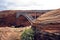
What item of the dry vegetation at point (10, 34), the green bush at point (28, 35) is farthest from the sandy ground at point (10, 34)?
the green bush at point (28, 35)

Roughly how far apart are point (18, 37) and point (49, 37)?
3756 millimetres

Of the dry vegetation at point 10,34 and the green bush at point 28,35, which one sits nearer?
the green bush at point 28,35

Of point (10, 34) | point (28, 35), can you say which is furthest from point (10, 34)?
point (28, 35)

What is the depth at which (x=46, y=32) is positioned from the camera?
645 inches

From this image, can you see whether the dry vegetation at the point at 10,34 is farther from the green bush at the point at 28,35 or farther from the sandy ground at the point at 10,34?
the green bush at the point at 28,35

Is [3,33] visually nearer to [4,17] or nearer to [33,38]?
[33,38]

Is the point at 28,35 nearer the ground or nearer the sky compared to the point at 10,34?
nearer the sky

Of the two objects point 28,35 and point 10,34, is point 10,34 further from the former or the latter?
point 28,35

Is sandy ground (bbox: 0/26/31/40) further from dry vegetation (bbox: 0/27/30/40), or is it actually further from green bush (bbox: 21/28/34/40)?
green bush (bbox: 21/28/34/40)

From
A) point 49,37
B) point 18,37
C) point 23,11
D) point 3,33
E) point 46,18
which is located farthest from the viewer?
point 23,11

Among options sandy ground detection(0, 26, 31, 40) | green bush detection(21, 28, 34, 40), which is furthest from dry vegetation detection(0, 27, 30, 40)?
green bush detection(21, 28, 34, 40)

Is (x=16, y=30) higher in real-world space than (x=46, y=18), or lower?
lower

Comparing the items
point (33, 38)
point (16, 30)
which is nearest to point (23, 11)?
point (16, 30)

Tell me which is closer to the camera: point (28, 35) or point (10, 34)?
point (28, 35)
